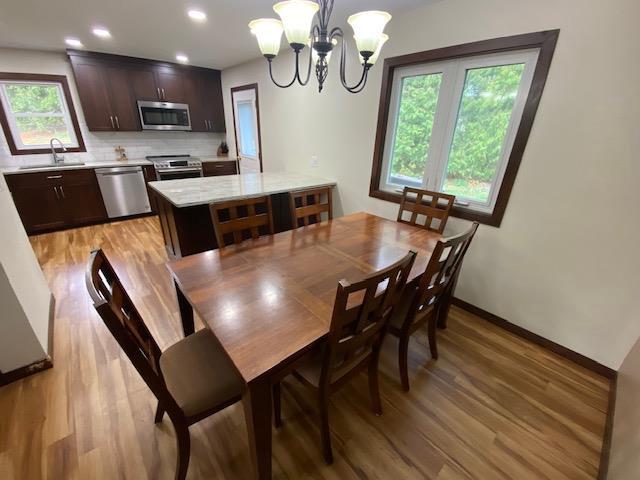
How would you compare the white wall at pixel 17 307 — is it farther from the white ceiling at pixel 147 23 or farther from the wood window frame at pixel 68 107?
the wood window frame at pixel 68 107

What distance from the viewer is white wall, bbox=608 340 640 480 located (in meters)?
1.05

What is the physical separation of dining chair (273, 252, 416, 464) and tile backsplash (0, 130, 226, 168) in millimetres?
4843

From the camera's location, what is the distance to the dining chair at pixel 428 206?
2.04 metres

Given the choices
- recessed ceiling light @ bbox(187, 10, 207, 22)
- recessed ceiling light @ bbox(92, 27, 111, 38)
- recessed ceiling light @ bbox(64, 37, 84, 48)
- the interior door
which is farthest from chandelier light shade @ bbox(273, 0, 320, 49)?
recessed ceiling light @ bbox(64, 37, 84, 48)

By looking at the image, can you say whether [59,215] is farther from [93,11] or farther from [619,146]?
[619,146]

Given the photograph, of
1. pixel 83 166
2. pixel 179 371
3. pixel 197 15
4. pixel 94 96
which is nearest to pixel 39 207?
pixel 83 166

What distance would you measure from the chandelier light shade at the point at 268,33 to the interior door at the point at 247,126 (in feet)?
9.03

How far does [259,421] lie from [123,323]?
0.57 metres

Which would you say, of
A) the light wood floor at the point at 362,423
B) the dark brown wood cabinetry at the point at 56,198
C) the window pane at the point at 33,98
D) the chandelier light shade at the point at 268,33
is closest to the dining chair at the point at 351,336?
the light wood floor at the point at 362,423

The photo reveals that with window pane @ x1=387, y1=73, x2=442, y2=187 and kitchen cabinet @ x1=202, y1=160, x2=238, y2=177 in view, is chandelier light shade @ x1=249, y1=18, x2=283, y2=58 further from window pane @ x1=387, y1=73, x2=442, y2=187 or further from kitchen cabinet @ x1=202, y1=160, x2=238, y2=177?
kitchen cabinet @ x1=202, y1=160, x2=238, y2=177

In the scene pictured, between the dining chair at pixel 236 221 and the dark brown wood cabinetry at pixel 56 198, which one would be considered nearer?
the dining chair at pixel 236 221

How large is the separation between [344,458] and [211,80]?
5381 millimetres

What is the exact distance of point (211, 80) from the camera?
4.54 m

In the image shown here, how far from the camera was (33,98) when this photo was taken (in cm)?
367
